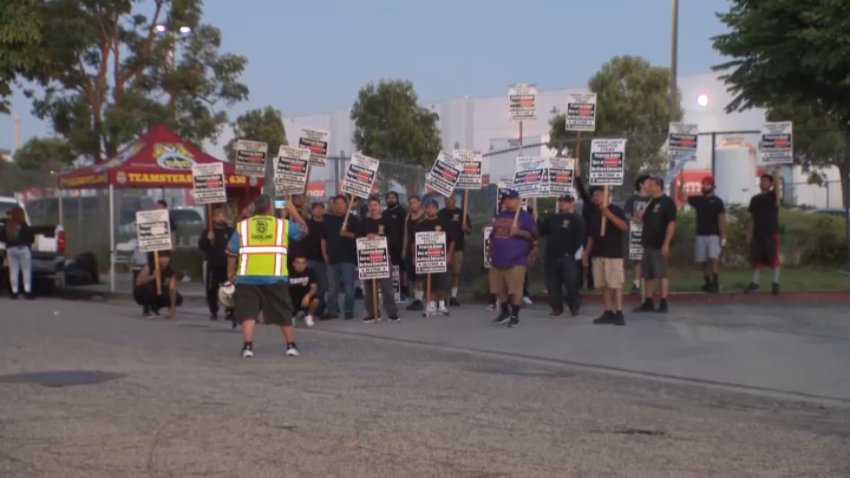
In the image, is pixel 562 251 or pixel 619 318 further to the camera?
pixel 562 251

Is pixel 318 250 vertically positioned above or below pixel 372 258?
above

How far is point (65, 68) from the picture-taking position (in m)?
34.3

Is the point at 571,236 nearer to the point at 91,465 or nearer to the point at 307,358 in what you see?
the point at 307,358

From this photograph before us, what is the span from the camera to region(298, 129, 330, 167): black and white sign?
66.1 feet

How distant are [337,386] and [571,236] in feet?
22.1

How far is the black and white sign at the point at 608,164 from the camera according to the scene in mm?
18156

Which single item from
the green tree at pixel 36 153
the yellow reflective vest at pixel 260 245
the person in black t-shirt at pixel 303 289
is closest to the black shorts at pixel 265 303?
the yellow reflective vest at pixel 260 245

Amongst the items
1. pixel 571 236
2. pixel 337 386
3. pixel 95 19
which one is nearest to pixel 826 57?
pixel 571 236

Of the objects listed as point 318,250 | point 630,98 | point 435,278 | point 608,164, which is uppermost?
point 630,98

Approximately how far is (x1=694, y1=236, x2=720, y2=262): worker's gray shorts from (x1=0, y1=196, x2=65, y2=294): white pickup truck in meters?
13.2

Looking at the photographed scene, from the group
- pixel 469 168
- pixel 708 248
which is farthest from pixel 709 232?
pixel 469 168

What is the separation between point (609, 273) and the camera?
16.4 m

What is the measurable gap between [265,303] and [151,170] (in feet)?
37.8

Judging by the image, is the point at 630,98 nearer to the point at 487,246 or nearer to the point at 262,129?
the point at 262,129
